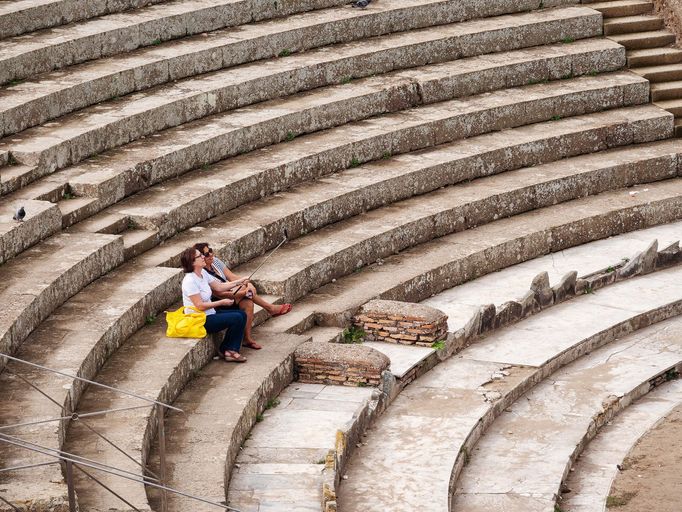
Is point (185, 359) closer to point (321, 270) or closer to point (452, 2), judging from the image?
point (321, 270)

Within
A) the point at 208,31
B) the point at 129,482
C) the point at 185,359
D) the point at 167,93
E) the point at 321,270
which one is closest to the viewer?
the point at 129,482

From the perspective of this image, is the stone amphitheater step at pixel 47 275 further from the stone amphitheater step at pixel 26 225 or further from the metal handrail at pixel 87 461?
the metal handrail at pixel 87 461

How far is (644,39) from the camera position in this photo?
60.2 ft

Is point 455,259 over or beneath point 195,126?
beneath

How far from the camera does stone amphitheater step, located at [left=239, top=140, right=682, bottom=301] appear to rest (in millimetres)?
13398

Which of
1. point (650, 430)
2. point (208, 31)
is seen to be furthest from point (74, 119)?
point (650, 430)

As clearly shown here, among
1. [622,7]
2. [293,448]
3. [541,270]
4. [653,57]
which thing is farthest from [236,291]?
[622,7]

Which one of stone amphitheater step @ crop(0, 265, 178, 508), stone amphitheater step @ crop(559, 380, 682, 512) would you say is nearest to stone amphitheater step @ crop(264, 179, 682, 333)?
stone amphitheater step @ crop(0, 265, 178, 508)

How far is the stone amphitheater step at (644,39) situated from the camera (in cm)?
1833

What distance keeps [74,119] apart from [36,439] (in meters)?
5.56

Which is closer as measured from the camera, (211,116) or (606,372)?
(606,372)

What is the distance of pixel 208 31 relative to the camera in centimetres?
1641

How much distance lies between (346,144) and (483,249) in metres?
1.96

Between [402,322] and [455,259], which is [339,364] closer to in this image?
[402,322]
